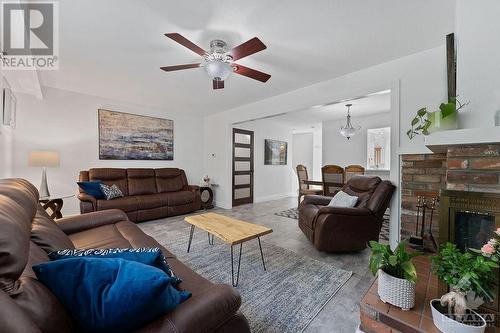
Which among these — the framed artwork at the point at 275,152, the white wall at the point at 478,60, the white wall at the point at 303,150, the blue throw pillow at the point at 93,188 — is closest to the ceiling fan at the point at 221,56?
the white wall at the point at 478,60

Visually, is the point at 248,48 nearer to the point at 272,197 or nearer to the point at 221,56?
the point at 221,56

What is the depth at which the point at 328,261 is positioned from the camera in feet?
8.07

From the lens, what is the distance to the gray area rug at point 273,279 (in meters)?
1.59

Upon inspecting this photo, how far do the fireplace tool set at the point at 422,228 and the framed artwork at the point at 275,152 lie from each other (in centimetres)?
434

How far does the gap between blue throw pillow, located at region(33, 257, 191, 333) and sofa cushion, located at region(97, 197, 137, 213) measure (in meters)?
3.27

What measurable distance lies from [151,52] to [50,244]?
83.4 inches

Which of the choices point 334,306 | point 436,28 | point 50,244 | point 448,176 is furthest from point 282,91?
point 50,244

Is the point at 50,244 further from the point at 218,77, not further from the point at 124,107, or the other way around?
the point at 124,107

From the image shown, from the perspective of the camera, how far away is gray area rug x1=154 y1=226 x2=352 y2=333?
5.21ft

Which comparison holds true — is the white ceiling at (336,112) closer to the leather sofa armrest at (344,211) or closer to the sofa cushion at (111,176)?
the leather sofa armrest at (344,211)

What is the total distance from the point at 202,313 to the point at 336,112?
17.3ft

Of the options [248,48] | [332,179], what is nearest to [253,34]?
[248,48]

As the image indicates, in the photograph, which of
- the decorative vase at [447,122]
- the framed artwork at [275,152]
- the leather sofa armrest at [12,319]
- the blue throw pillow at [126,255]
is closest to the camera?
the leather sofa armrest at [12,319]

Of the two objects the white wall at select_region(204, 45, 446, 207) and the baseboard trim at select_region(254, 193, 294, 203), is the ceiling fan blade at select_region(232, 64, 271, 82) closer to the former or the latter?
the white wall at select_region(204, 45, 446, 207)
